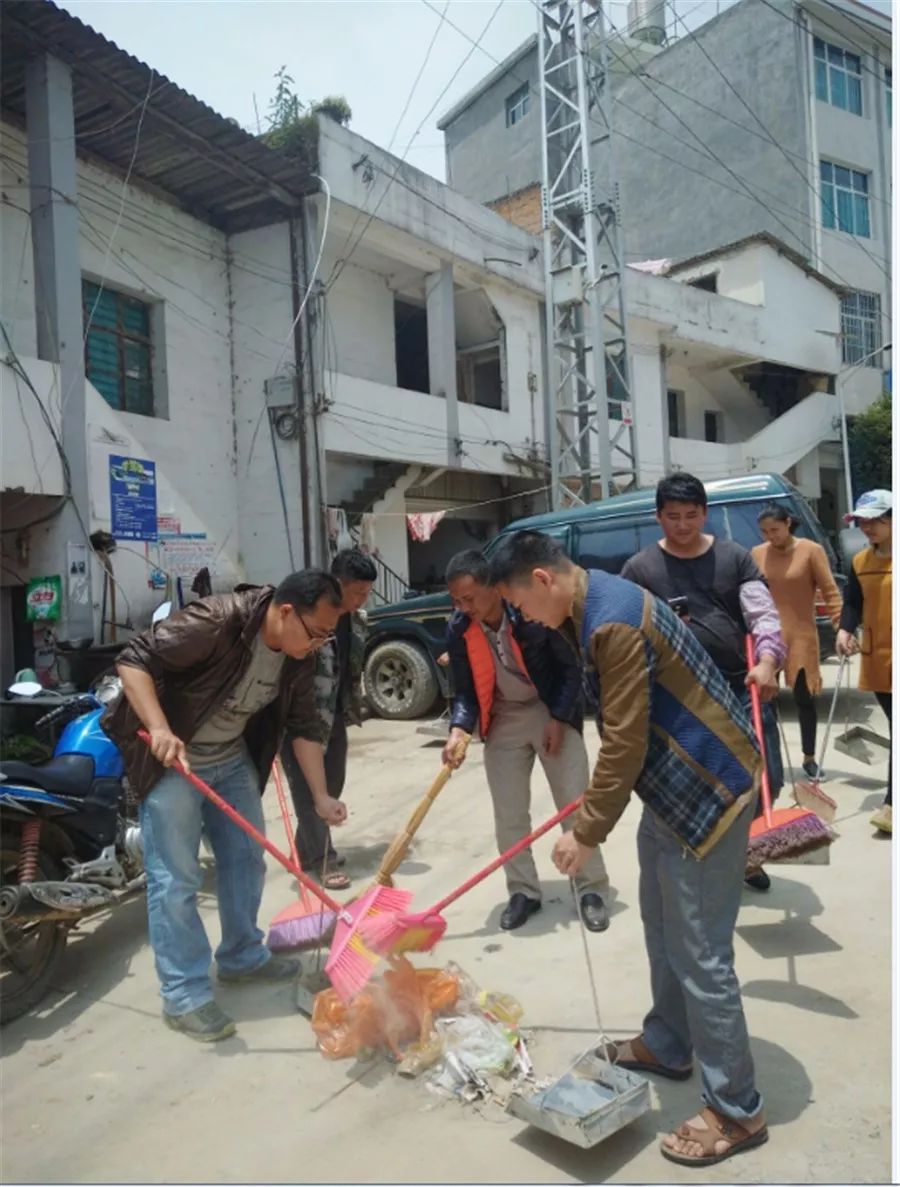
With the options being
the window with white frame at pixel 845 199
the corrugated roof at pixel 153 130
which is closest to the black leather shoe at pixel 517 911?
the corrugated roof at pixel 153 130

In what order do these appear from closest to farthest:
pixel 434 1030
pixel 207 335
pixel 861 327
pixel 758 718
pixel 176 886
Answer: pixel 434 1030, pixel 176 886, pixel 758 718, pixel 207 335, pixel 861 327

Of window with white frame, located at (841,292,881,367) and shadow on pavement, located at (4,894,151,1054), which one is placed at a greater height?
window with white frame, located at (841,292,881,367)

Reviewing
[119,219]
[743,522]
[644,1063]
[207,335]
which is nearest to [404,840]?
[644,1063]

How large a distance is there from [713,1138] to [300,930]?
1.88 meters

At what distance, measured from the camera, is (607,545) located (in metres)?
7.31

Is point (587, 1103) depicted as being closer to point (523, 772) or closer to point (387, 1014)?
point (387, 1014)

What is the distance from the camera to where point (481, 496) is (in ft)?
53.0

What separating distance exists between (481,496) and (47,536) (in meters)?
9.24

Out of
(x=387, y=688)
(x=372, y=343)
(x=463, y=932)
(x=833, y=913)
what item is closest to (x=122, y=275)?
(x=372, y=343)

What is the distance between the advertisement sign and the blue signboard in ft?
3.72

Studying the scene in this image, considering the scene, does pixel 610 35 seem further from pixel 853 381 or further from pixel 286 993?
pixel 286 993

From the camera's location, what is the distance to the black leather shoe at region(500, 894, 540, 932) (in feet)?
11.5

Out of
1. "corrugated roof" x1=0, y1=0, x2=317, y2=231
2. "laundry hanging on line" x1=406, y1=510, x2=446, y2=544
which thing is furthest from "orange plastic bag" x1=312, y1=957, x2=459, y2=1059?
"laundry hanging on line" x1=406, y1=510, x2=446, y2=544

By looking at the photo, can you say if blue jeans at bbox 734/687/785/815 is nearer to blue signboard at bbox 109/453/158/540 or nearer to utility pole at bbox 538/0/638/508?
blue signboard at bbox 109/453/158/540
